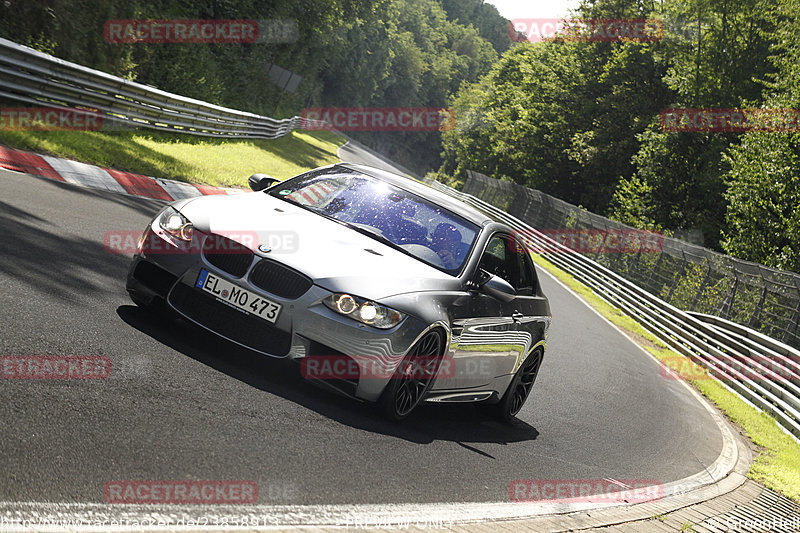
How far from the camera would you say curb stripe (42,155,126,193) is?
40.9 ft

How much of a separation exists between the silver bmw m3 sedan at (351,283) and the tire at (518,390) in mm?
471

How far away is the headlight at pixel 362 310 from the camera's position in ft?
18.4

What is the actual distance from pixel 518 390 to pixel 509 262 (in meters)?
1.24

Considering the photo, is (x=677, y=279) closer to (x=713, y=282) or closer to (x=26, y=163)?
(x=713, y=282)

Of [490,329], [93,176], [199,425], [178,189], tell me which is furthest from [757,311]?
[199,425]

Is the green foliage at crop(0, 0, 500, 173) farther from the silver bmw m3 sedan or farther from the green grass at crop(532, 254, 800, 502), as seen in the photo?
the green grass at crop(532, 254, 800, 502)

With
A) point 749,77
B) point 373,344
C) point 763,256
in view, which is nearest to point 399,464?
point 373,344

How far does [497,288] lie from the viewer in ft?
21.6

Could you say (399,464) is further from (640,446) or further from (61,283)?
(640,446)

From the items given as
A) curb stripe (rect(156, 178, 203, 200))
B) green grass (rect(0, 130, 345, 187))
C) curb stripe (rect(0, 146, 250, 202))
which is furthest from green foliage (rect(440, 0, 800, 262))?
curb stripe (rect(0, 146, 250, 202))

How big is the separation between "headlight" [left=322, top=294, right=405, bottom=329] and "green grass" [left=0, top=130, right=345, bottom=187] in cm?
868

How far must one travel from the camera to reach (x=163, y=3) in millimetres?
31625

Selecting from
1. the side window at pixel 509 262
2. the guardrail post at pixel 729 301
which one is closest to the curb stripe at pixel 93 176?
the side window at pixel 509 262

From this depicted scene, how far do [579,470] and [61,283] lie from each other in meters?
4.33
